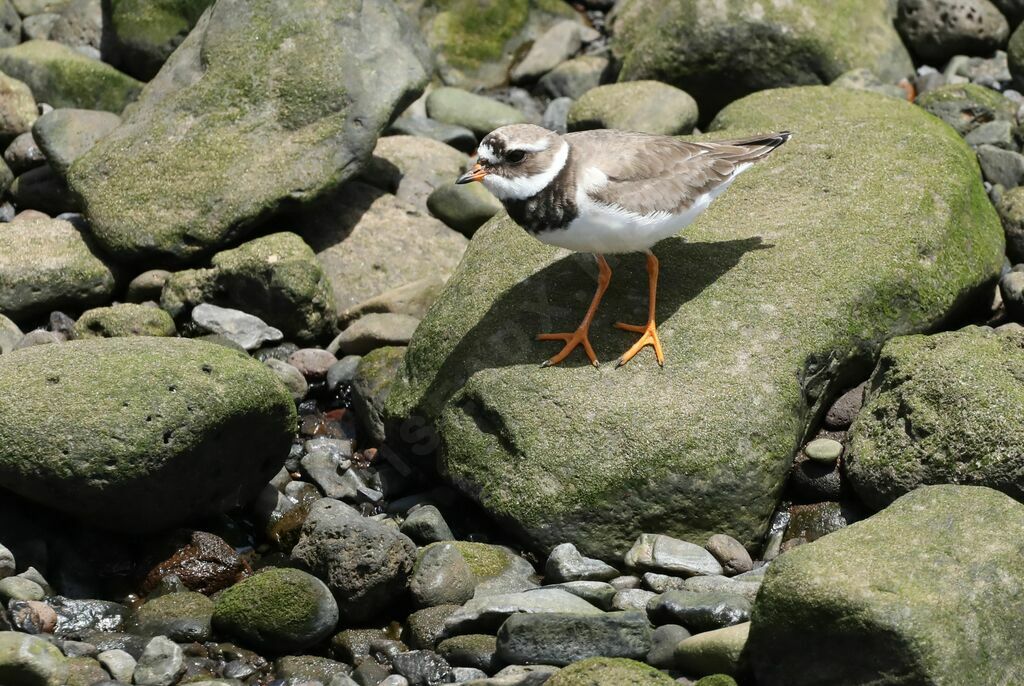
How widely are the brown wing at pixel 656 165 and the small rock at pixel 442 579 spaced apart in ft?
8.09

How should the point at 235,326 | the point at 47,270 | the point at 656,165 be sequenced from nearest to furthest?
the point at 656,165
the point at 235,326
the point at 47,270

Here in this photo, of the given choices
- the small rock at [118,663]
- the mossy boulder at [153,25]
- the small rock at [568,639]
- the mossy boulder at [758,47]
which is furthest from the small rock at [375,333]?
the mossy boulder at [153,25]

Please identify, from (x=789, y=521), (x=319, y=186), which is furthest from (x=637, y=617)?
(x=319, y=186)

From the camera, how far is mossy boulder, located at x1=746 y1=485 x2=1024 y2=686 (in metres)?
5.83

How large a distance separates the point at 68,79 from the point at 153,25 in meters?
1.20

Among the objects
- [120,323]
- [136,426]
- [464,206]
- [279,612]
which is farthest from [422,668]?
[464,206]

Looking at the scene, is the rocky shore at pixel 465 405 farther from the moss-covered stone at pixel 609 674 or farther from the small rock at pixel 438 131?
the small rock at pixel 438 131

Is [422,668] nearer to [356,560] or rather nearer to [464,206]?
[356,560]

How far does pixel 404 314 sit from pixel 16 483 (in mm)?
3775

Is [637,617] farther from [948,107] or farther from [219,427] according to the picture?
[948,107]

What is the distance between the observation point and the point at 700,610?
689 cm

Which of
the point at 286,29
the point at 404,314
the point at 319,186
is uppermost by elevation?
the point at 286,29

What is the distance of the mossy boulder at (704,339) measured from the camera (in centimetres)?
778

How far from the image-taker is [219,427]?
8.01 m
